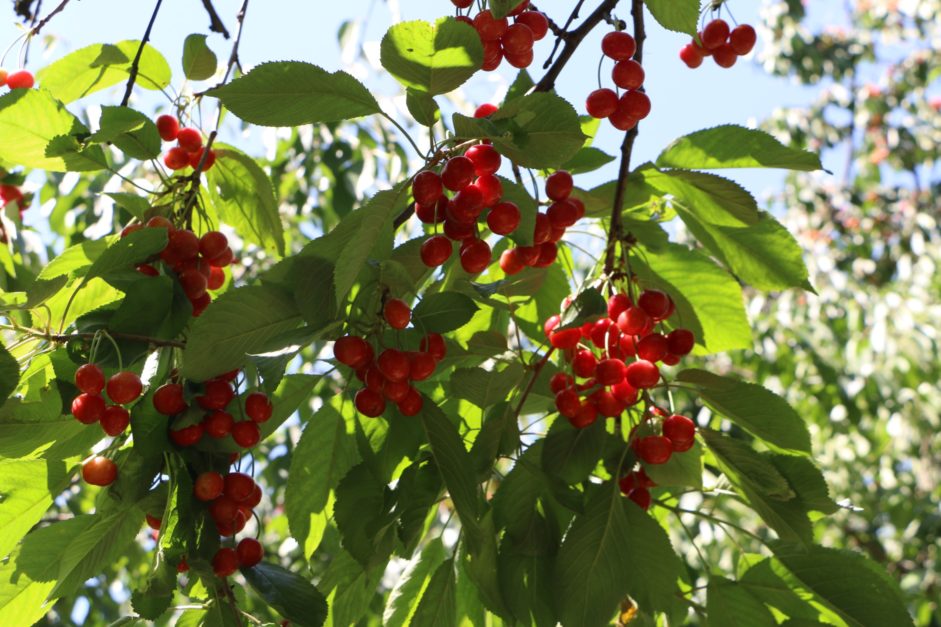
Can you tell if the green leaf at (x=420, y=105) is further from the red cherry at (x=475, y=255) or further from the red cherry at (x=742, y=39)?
the red cherry at (x=742, y=39)

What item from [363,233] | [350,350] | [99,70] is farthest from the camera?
[99,70]

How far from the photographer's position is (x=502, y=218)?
1.08 metres

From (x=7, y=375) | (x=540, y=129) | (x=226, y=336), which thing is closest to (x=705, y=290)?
(x=540, y=129)

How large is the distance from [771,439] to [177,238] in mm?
825

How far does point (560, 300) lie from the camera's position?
4.71 ft

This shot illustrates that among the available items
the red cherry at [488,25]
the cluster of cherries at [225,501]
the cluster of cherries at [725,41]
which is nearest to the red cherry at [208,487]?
the cluster of cherries at [225,501]

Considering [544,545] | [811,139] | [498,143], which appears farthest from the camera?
[811,139]

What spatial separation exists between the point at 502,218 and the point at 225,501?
47 centimetres

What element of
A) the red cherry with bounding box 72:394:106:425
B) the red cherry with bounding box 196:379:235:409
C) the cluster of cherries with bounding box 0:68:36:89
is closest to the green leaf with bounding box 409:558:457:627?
the red cherry with bounding box 196:379:235:409

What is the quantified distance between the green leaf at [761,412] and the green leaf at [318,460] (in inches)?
17.7

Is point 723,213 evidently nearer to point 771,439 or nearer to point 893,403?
point 771,439

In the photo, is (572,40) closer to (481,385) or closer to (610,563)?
(481,385)

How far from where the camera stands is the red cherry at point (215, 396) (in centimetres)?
112

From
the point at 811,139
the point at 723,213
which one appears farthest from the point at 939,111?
the point at 723,213
